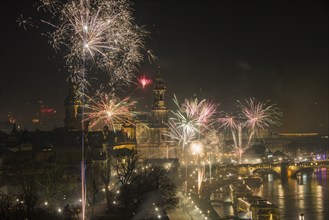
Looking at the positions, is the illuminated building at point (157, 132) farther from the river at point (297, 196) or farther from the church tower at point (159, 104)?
the river at point (297, 196)

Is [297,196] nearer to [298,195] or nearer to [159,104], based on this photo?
[298,195]

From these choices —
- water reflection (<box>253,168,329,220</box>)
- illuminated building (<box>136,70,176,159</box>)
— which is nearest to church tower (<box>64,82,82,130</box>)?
illuminated building (<box>136,70,176,159</box>)

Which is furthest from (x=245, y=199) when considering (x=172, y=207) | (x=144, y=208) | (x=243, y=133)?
(x=243, y=133)

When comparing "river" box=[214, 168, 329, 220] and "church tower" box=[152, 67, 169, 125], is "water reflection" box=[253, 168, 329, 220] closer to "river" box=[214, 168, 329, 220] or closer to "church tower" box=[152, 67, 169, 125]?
"river" box=[214, 168, 329, 220]

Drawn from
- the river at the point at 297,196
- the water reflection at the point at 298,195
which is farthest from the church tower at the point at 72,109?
the water reflection at the point at 298,195

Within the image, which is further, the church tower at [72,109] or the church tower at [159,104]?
the church tower at [159,104]

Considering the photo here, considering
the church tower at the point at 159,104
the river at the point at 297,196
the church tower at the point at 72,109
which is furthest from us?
the church tower at the point at 159,104

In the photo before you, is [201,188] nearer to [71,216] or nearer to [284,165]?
[71,216]
